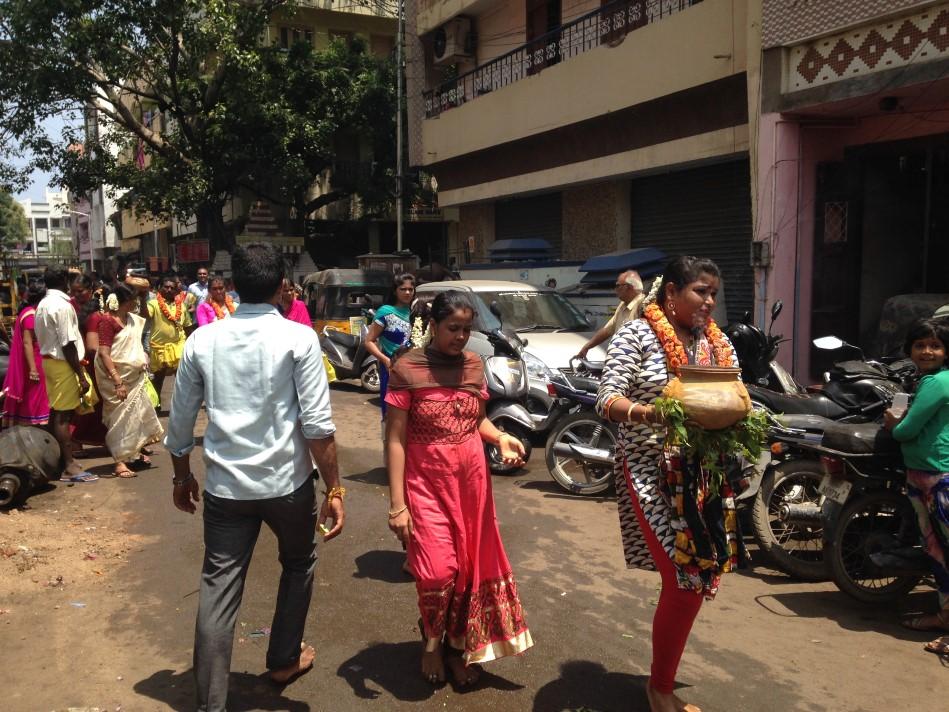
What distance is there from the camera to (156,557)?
5.18m

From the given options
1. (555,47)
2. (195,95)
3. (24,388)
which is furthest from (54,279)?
(195,95)

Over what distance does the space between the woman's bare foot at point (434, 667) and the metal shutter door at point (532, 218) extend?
14.4m

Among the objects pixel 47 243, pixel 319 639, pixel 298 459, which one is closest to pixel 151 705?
pixel 319 639

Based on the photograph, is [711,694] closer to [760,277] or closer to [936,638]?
[936,638]

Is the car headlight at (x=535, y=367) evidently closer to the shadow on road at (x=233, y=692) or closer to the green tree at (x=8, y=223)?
the shadow on road at (x=233, y=692)

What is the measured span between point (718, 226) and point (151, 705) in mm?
11500

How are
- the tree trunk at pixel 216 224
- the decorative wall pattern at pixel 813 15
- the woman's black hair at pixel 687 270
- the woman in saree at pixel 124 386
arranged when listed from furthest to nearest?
the tree trunk at pixel 216 224, the decorative wall pattern at pixel 813 15, the woman in saree at pixel 124 386, the woman's black hair at pixel 687 270

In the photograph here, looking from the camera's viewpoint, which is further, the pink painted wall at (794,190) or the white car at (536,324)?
the pink painted wall at (794,190)

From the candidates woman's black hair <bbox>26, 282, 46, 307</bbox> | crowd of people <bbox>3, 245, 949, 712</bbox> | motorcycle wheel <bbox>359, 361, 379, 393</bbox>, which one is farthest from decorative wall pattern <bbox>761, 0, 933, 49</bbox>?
woman's black hair <bbox>26, 282, 46, 307</bbox>

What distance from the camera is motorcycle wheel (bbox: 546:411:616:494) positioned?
6.67 metres

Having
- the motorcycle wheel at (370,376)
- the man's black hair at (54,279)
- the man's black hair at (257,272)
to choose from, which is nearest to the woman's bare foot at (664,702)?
the man's black hair at (257,272)

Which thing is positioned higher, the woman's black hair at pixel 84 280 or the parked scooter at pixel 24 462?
the woman's black hair at pixel 84 280

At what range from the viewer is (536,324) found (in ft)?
31.6

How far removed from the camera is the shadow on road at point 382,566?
4781 mm
